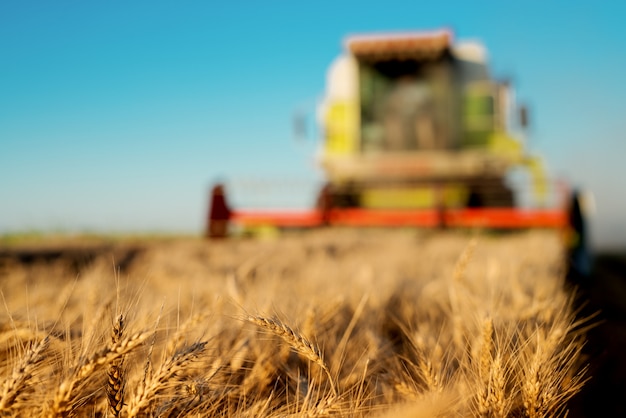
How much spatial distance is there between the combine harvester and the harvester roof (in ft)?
0.04

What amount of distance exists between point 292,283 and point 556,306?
3.29 feet

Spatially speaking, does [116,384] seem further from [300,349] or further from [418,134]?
[418,134]

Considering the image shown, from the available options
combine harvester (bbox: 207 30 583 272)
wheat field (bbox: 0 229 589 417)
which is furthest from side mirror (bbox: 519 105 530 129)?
wheat field (bbox: 0 229 589 417)

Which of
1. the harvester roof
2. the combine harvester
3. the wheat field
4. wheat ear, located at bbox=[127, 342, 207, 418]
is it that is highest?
the harvester roof

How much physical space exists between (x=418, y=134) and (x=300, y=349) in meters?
6.51

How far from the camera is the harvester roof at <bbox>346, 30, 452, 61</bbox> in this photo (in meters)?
6.75

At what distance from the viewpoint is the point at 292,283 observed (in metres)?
2.07

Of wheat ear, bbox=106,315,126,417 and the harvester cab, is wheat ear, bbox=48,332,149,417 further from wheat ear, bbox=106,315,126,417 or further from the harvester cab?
the harvester cab

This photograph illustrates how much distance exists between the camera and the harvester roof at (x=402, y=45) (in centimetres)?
675

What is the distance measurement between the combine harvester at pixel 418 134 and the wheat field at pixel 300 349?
4193 millimetres

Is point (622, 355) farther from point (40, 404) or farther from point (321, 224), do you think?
point (321, 224)

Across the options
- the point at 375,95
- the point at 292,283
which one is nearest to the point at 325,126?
the point at 375,95

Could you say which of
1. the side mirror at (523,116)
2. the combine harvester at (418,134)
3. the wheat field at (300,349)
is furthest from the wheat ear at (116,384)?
the side mirror at (523,116)

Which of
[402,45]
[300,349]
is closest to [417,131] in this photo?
[402,45]
